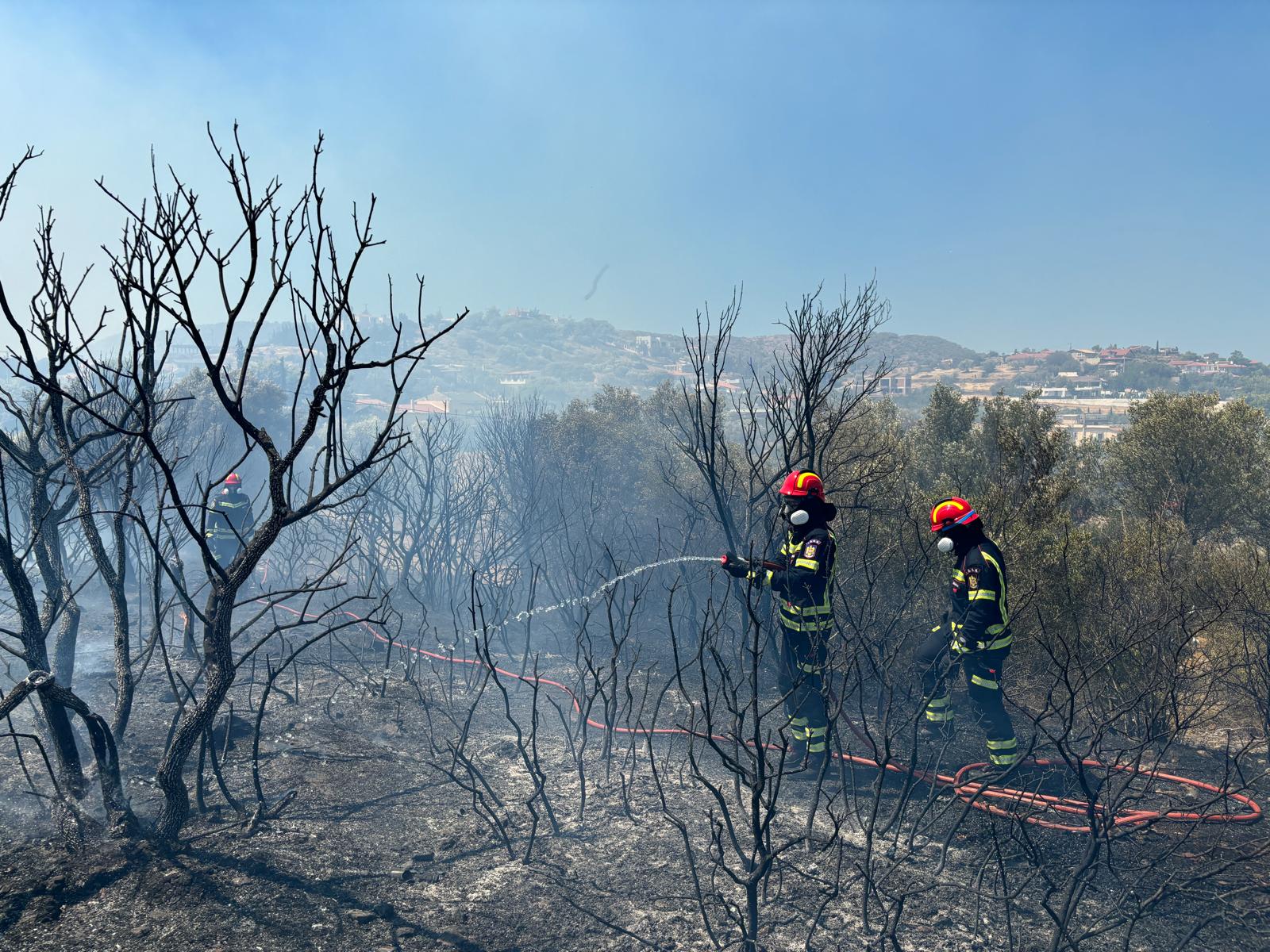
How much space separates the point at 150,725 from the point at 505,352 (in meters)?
115

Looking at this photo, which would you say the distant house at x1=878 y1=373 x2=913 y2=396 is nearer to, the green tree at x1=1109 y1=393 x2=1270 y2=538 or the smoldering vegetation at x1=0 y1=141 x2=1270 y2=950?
the green tree at x1=1109 y1=393 x2=1270 y2=538

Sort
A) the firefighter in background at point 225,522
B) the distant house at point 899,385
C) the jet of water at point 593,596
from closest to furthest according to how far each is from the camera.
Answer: the jet of water at point 593,596 → the firefighter in background at point 225,522 → the distant house at point 899,385

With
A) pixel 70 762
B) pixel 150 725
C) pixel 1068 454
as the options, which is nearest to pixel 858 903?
pixel 70 762

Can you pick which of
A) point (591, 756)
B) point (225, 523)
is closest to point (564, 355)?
point (225, 523)

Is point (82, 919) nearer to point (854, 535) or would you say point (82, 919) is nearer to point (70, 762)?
point (70, 762)

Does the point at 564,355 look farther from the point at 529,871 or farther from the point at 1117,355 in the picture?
the point at 529,871

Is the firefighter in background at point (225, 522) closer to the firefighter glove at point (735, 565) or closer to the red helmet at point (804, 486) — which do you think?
the firefighter glove at point (735, 565)

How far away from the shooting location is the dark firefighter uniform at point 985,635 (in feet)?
18.1

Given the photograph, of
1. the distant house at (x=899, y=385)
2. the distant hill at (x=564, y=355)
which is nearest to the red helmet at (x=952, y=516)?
the distant house at (x=899, y=385)

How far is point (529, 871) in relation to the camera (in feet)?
14.5

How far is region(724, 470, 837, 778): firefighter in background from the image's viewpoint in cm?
555

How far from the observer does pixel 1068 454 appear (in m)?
13.2

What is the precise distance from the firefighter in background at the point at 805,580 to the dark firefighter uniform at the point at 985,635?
89 cm

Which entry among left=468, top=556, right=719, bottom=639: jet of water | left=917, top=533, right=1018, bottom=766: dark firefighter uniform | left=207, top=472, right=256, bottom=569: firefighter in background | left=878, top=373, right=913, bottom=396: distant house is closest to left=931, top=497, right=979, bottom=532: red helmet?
left=917, top=533, right=1018, bottom=766: dark firefighter uniform
